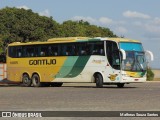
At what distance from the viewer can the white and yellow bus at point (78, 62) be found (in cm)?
3297

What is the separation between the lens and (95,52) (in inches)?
1324

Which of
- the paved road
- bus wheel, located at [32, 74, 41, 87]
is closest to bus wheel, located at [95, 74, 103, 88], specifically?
bus wheel, located at [32, 74, 41, 87]

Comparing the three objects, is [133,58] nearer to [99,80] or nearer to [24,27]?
[99,80]

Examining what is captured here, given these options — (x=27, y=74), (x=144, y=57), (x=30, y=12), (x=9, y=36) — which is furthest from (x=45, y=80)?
(x=30, y=12)

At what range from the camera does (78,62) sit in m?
34.8

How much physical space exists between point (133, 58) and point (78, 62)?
3.74 metres

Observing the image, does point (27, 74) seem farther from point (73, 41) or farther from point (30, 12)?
point (30, 12)

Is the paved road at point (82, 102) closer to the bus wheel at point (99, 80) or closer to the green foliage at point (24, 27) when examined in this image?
the bus wheel at point (99, 80)

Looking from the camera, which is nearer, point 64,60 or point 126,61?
point 126,61

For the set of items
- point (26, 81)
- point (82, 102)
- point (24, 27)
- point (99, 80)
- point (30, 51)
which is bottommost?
point (82, 102)

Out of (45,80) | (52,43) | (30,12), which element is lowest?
(45,80)

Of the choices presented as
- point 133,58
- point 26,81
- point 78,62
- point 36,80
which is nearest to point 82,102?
point 133,58

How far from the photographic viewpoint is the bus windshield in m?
33.0

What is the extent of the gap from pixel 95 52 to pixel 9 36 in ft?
125
